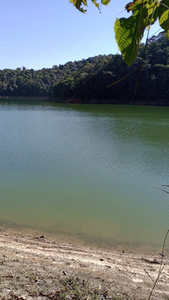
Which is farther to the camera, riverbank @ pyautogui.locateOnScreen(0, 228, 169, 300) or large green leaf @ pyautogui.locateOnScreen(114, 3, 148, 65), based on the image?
riverbank @ pyautogui.locateOnScreen(0, 228, 169, 300)

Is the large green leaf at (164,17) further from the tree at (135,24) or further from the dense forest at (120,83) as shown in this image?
the dense forest at (120,83)

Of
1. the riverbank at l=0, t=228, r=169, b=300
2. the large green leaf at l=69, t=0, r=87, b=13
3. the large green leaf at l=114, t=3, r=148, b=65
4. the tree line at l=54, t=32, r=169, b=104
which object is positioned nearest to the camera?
the large green leaf at l=114, t=3, r=148, b=65

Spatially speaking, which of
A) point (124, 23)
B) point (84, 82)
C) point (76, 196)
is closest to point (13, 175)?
point (76, 196)

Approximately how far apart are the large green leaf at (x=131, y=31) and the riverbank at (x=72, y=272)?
1473 mm

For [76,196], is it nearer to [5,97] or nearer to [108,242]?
[108,242]

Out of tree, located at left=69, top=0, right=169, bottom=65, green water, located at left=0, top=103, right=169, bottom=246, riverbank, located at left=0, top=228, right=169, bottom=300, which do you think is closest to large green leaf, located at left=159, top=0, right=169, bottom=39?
tree, located at left=69, top=0, right=169, bottom=65

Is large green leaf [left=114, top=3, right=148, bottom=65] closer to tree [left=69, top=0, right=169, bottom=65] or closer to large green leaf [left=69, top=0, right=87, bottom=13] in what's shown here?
tree [left=69, top=0, right=169, bottom=65]

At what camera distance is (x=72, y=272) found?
8.87ft

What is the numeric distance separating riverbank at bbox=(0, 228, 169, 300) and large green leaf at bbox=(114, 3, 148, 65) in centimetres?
147

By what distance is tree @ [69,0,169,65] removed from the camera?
62 centimetres

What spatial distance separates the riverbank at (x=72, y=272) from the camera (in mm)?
2254

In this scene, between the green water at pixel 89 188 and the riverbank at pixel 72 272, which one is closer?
the riverbank at pixel 72 272

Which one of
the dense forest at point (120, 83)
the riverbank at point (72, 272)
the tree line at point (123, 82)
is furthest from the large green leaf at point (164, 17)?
the tree line at point (123, 82)

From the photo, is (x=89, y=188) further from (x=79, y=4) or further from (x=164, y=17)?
(x=164, y=17)
